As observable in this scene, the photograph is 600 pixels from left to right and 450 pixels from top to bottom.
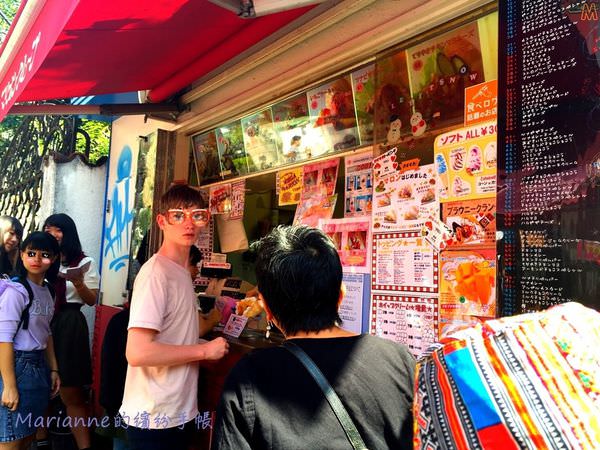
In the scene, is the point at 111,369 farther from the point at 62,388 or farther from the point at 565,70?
the point at 565,70

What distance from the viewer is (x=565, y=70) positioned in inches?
59.5

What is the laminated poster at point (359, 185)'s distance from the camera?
8.38 ft

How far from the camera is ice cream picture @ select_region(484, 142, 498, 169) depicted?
190cm

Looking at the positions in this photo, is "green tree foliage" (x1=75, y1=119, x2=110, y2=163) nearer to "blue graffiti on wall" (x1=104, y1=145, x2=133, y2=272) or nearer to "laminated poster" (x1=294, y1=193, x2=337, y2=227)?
"blue graffiti on wall" (x1=104, y1=145, x2=133, y2=272)

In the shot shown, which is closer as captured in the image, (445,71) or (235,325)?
(445,71)

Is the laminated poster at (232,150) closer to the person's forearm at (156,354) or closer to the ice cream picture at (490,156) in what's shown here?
the person's forearm at (156,354)

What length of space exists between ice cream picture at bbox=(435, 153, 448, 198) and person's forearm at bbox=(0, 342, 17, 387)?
278cm

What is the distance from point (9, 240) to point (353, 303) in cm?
347

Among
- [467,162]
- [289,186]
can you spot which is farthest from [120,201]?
[467,162]

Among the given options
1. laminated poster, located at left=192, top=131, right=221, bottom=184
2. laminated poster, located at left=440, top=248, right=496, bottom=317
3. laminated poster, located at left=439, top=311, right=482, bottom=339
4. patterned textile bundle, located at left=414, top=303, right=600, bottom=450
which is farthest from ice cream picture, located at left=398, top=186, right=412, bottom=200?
laminated poster, located at left=192, top=131, right=221, bottom=184

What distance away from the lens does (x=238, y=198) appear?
12.2 ft

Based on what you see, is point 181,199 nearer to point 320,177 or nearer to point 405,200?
point 320,177

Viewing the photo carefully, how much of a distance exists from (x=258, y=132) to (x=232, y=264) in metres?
1.13

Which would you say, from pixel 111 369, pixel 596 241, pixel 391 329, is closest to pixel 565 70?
pixel 596 241
